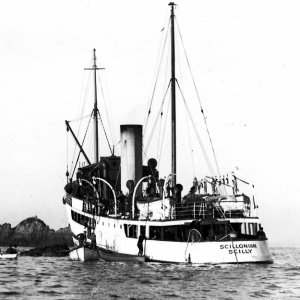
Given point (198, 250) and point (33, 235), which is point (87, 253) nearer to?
point (198, 250)

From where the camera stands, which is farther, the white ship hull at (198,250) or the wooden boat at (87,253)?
the wooden boat at (87,253)

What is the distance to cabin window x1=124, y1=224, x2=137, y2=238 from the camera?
2402 inches

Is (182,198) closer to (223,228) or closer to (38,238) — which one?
(223,228)

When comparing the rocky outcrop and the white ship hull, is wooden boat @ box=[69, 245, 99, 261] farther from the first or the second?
the rocky outcrop

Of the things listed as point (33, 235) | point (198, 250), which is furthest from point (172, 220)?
point (33, 235)

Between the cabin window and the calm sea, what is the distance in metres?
2.82

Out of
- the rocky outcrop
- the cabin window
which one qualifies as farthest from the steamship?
the rocky outcrop

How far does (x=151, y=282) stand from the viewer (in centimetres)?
4575

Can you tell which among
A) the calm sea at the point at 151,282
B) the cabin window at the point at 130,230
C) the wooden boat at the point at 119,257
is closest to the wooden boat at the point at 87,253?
the wooden boat at the point at 119,257

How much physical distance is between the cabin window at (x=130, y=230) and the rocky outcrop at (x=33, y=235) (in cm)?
9036

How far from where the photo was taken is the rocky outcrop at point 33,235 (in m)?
153

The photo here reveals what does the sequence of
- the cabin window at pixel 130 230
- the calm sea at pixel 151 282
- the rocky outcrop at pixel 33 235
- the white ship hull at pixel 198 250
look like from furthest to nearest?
the rocky outcrop at pixel 33 235 → the cabin window at pixel 130 230 → the white ship hull at pixel 198 250 → the calm sea at pixel 151 282

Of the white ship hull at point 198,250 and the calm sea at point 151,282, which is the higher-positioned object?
the white ship hull at point 198,250

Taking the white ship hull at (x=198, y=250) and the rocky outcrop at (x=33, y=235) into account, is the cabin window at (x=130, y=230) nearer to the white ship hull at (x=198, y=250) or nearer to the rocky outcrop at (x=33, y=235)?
the white ship hull at (x=198, y=250)
